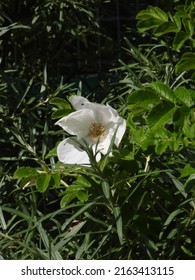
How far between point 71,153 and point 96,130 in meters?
0.08

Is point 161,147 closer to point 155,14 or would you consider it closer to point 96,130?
point 96,130

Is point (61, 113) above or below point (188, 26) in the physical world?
below

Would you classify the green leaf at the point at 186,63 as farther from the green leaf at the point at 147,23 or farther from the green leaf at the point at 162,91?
the green leaf at the point at 147,23

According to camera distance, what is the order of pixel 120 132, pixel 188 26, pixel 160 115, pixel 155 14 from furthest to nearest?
1. pixel 155 14
2. pixel 188 26
3. pixel 120 132
4. pixel 160 115

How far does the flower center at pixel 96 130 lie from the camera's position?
1.62 metres

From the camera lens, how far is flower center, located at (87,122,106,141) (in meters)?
1.62

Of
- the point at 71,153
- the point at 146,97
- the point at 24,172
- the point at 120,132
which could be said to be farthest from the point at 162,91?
the point at 24,172

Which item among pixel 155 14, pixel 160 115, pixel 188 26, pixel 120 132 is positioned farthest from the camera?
pixel 155 14

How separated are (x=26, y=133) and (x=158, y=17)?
0.66 meters

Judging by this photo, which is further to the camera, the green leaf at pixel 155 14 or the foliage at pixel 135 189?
the green leaf at pixel 155 14

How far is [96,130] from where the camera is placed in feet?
5.34

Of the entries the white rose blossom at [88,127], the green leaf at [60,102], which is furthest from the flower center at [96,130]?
the green leaf at [60,102]

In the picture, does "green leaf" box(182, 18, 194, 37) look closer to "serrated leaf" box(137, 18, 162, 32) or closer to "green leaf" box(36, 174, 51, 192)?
"serrated leaf" box(137, 18, 162, 32)
